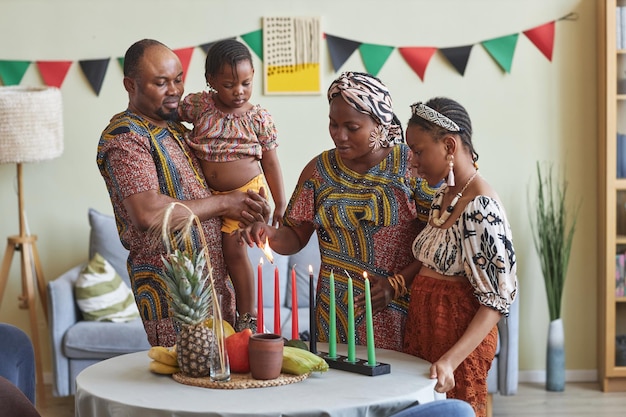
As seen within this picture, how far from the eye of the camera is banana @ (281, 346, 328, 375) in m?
1.97

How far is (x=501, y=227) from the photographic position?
2094 mm

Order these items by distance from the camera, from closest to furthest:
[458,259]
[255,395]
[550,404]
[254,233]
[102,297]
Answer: [255,395] < [458,259] < [254,233] < [102,297] < [550,404]

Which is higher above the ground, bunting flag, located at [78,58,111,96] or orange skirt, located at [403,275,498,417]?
bunting flag, located at [78,58,111,96]

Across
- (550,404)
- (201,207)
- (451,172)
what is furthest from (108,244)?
(451,172)

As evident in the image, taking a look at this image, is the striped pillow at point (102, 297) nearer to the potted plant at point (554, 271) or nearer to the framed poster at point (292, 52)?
the framed poster at point (292, 52)

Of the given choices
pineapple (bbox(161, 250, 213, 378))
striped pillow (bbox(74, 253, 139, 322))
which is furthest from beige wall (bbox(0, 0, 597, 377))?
pineapple (bbox(161, 250, 213, 378))

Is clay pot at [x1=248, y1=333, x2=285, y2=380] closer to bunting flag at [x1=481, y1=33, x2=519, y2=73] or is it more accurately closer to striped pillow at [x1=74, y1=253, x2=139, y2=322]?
striped pillow at [x1=74, y1=253, x2=139, y2=322]

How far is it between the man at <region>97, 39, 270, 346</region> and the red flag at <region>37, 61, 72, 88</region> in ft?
8.85

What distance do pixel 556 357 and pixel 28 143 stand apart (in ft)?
9.67

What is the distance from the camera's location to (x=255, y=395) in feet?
6.05

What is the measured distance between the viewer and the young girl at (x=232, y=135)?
2.42 m

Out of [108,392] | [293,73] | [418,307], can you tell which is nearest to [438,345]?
[418,307]

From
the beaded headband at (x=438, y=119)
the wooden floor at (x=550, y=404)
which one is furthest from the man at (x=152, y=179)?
the wooden floor at (x=550, y=404)

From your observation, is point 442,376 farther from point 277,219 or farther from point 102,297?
point 102,297
